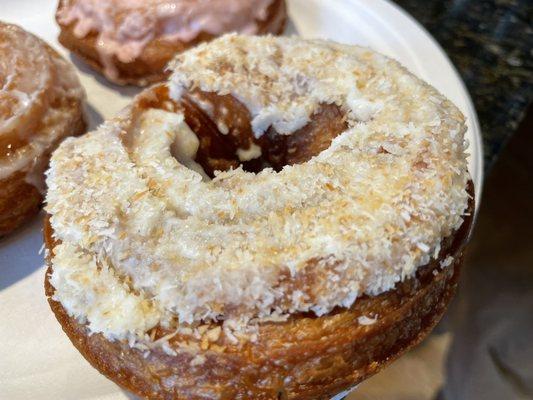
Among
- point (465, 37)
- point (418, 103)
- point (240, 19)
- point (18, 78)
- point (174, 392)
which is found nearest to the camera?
point (174, 392)

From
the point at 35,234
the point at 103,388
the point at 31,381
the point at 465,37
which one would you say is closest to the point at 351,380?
the point at 103,388

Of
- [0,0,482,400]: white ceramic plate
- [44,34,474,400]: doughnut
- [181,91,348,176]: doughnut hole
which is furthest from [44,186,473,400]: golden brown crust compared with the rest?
[181,91,348,176]: doughnut hole

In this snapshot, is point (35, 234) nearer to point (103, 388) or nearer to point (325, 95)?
point (103, 388)

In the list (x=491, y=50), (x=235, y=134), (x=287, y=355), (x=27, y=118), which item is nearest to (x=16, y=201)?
(x=27, y=118)

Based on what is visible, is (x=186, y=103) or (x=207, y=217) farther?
(x=186, y=103)

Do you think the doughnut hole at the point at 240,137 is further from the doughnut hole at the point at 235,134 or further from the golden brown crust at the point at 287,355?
the golden brown crust at the point at 287,355

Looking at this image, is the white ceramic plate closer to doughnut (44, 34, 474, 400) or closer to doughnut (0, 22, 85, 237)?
doughnut (0, 22, 85, 237)

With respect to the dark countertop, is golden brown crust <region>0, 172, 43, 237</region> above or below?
above

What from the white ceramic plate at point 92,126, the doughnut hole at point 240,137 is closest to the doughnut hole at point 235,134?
the doughnut hole at point 240,137
